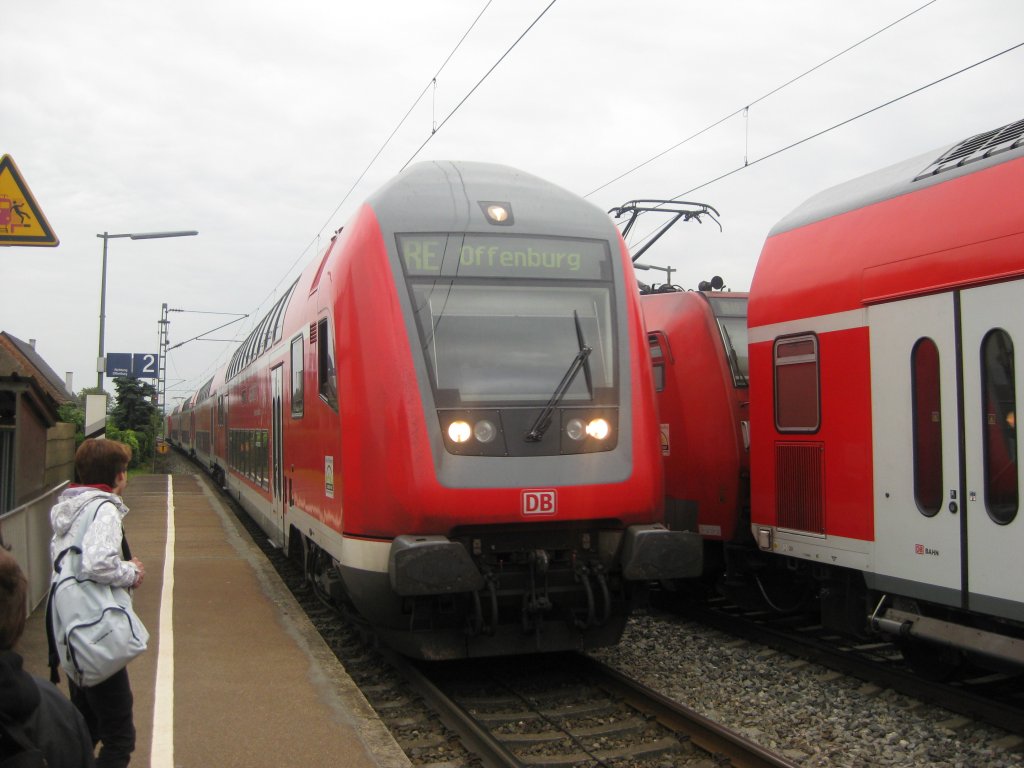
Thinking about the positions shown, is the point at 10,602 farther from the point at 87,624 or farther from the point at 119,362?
the point at 119,362

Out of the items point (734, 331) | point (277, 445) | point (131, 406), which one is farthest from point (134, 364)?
point (734, 331)

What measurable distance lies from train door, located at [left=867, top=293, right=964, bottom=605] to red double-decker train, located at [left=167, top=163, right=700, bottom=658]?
130 cm

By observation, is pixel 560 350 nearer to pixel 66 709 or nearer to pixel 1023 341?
pixel 1023 341

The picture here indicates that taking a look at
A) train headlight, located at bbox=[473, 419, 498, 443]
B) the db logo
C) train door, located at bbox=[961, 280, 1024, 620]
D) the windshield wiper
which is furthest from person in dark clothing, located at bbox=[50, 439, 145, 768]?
train door, located at bbox=[961, 280, 1024, 620]

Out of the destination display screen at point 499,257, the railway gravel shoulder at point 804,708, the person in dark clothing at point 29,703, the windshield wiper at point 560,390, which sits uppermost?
the destination display screen at point 499,257

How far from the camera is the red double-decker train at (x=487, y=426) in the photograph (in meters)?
6.31

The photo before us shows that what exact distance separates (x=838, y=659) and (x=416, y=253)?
14.3ft

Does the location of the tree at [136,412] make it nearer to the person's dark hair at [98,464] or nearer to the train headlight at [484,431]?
the train headlight at [484,431]

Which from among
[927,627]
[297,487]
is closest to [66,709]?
[927,627]

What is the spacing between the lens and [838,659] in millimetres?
7516

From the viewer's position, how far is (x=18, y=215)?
245 inches

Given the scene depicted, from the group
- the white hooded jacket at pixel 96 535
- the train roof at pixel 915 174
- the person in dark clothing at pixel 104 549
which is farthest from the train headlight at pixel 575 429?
the white hooded jacket at pixel 96 535

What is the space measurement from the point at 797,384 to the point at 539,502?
2.42 m

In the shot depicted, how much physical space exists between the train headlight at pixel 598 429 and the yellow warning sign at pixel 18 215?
361cm
